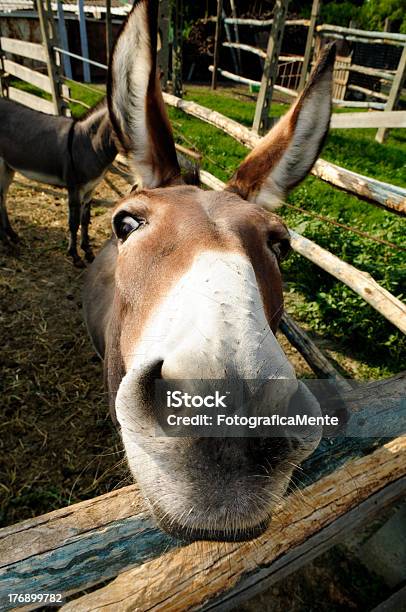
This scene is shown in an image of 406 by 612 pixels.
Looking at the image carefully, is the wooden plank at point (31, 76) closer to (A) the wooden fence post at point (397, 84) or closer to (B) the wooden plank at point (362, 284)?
(B) the wooden plank at point (362, 284)

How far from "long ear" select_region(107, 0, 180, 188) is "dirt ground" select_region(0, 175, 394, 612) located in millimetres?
1590

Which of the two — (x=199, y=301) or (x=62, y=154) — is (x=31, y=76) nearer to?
(x=62, y=154)

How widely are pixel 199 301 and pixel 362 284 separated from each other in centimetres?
308

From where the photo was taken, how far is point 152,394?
1.09 metres

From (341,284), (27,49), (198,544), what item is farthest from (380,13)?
(198,544)

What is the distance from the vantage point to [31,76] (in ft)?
32.1

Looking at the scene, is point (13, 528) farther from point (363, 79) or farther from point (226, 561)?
point (363, 79)

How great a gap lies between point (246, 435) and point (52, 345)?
12.6 ft

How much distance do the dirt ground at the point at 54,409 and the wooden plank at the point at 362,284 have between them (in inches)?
43.3

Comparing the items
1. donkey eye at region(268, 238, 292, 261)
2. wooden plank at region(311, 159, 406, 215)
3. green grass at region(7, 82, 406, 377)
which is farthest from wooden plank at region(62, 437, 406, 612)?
green grass at region(7, 82, 406, 377)

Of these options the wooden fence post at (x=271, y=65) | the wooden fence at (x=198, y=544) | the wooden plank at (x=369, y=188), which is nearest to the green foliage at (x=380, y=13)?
the wooden fence post at (x=271, y=65)

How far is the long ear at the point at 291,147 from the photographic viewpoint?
1.99 meters

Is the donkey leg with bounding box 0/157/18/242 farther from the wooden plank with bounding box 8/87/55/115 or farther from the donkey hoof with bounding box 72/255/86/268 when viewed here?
the wooden plank with bounding box 8/87/55/115

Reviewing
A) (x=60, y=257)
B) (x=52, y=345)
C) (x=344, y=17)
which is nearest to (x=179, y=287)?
(x=52, y=345)
